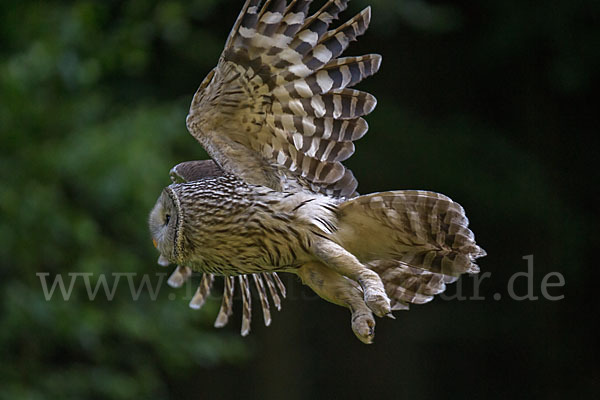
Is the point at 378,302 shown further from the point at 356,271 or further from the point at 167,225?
the point at 167,225

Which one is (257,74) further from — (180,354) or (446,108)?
(446,108)

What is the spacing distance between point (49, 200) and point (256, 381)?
4369 millimetres

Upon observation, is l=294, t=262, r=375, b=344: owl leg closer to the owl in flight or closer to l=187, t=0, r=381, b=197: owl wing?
the owl in flight

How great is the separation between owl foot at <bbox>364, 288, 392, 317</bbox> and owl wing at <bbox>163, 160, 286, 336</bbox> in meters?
0.93

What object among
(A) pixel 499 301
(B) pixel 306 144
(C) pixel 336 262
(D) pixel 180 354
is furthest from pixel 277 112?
(A) pixel 499 301

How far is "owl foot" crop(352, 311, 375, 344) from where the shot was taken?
278cm

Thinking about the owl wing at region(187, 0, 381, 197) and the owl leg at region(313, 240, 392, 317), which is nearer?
the owl leg at region(313, 240, 392, 317)

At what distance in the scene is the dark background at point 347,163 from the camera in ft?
22.0

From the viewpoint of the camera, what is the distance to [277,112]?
3.33m

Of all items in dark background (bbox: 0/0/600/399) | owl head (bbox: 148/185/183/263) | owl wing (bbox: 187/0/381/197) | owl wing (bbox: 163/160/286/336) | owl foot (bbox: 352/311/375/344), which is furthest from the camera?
dark background (bbox: 0/0/600/399)

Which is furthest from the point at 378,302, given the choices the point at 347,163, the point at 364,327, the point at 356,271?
the point at 347,163

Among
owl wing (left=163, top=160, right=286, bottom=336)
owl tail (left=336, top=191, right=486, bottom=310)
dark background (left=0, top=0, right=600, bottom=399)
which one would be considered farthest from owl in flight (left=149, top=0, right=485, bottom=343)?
dark background (left=0, top=0, right=600, bottom=399)

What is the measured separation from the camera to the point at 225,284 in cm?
418

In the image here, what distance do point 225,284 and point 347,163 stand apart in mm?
4751
